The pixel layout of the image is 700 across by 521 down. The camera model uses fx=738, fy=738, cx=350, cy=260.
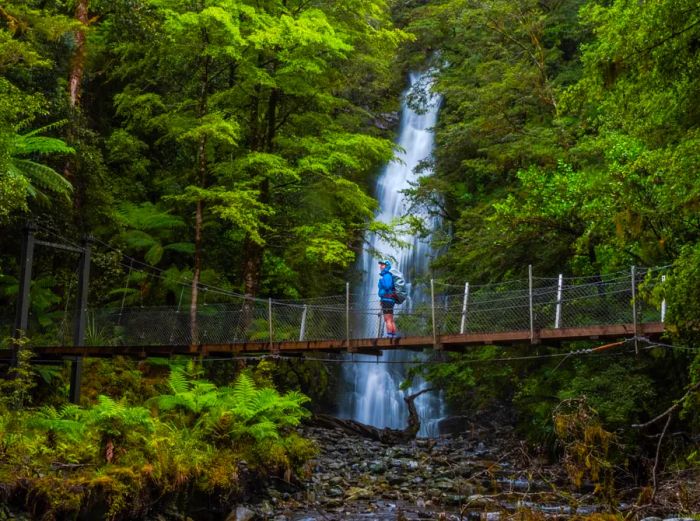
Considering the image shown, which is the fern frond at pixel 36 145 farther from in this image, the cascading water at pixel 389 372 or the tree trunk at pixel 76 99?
the cascading water at pixel 389 372

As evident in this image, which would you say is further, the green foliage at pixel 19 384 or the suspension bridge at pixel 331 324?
the suspension bridge at pixel 331 324

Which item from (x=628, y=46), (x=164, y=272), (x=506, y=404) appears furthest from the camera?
(x=506, y=404)

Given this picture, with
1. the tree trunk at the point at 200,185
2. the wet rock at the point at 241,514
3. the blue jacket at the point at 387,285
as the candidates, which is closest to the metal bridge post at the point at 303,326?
the blue jacket at the point at 387,285

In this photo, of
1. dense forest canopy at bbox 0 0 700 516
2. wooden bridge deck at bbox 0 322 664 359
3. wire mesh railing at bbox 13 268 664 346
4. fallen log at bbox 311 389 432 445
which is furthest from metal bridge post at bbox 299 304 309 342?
fallen log at bbox 311 389 432 445

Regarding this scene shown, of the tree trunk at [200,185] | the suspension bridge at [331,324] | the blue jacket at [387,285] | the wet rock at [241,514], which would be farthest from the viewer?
the tree trunk at [200,185]

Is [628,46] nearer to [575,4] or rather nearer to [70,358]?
[70,358]

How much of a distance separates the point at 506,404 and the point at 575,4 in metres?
11.5

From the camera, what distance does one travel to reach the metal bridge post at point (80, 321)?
11344 mm

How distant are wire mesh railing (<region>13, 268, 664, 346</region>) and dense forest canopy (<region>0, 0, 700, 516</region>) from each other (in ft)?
2.38

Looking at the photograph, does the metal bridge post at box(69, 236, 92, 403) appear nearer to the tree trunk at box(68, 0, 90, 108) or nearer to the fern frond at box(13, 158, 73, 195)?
the fern frond at box(13, 158, 73, 195)

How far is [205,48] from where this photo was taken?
1449 cm

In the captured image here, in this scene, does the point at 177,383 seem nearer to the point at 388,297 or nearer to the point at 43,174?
the point at 388,297

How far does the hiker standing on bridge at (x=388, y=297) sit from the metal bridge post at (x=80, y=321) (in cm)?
471

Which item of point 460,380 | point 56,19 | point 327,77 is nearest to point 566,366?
point 460,380
